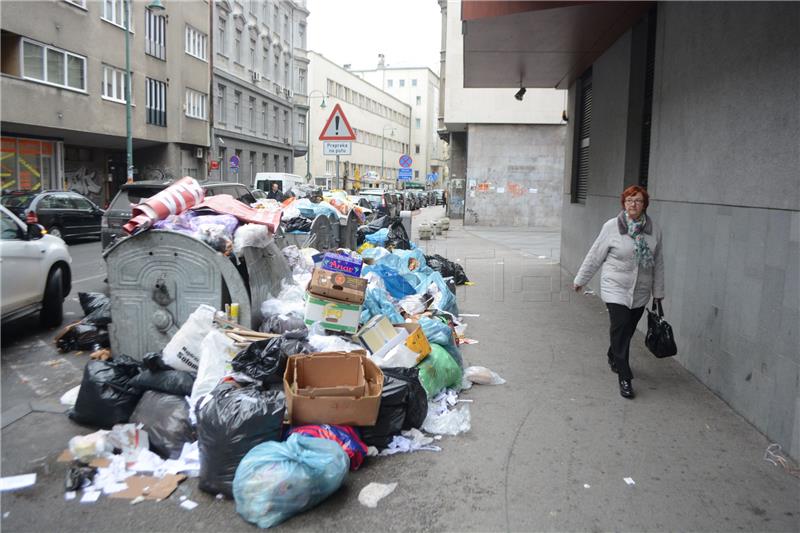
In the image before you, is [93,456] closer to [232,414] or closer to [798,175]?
[232,414]

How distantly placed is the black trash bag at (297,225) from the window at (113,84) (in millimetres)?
19131

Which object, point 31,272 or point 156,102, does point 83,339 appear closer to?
point 31,272

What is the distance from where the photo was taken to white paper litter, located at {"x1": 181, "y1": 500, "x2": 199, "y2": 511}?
3464 mm

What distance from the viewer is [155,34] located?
95.3 feet

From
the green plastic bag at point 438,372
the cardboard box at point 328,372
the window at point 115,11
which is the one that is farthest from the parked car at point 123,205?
the window at point 115,11

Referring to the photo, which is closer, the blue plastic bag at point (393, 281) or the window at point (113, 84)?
the blue plastic bag at point (393, 281)

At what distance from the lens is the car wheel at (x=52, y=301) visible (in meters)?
7.55

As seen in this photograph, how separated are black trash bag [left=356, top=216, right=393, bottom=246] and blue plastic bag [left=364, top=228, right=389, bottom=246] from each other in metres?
0.14

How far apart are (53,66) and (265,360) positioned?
21.6m

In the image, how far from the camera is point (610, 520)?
339 cm

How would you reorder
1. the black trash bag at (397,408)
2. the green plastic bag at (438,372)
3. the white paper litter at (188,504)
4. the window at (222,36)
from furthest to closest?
1. the window at (222,36)
2. the green plastic bag at (438,372)
3. the black trash bag at (397,408)
4. the white paper litter at (188,504)

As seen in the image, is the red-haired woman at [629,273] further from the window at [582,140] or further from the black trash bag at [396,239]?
the window at [582,140]

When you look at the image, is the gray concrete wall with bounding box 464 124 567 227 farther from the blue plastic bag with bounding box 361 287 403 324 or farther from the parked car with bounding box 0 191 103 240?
the blue plastic bag with bounding box 361 287 403 324

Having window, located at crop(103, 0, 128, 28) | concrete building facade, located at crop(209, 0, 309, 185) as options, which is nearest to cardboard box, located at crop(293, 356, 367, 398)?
window, located at crop(103, 0, 128, 28)
